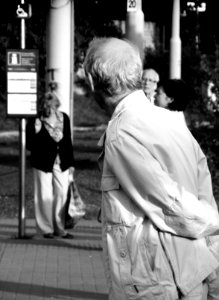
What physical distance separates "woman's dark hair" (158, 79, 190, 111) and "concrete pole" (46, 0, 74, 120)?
18.6ft

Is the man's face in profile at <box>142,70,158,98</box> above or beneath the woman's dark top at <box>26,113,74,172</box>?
above

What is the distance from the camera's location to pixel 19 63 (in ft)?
38.3

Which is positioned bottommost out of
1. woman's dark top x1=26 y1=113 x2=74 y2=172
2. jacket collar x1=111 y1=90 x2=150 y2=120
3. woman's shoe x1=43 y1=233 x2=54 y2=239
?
woman's shoe x1=43 y1=233 x2=54 y2=239

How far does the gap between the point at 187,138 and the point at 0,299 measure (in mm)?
4914

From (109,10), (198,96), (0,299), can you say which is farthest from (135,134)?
(109,10)

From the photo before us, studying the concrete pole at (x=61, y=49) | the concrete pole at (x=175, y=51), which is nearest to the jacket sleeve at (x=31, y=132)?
the concrete pole at (x=61, y=49)

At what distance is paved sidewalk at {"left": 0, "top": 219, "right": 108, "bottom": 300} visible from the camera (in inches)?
333

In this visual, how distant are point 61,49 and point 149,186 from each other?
35.8 feet

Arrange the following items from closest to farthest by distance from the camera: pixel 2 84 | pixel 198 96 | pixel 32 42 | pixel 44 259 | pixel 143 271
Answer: pixel 143 271 → pixel 44 259 → pixel 198 96 → pixel 32 42 → pixel 2 84

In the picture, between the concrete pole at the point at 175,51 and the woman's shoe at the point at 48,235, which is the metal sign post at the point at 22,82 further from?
the concrete pole at the point at 175,51

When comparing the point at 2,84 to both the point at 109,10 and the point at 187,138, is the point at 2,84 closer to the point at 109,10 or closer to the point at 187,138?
the point at 109,10

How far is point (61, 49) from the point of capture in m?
14.2

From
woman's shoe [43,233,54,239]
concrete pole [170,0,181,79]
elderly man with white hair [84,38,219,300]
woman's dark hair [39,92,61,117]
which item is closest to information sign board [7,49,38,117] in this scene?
woman's dark hair [39,92,61,117]

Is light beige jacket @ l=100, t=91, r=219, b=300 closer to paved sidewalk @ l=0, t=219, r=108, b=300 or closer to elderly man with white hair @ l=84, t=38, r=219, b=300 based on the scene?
elderly man with white hair @ l=84, t=38, r=219, b=300
